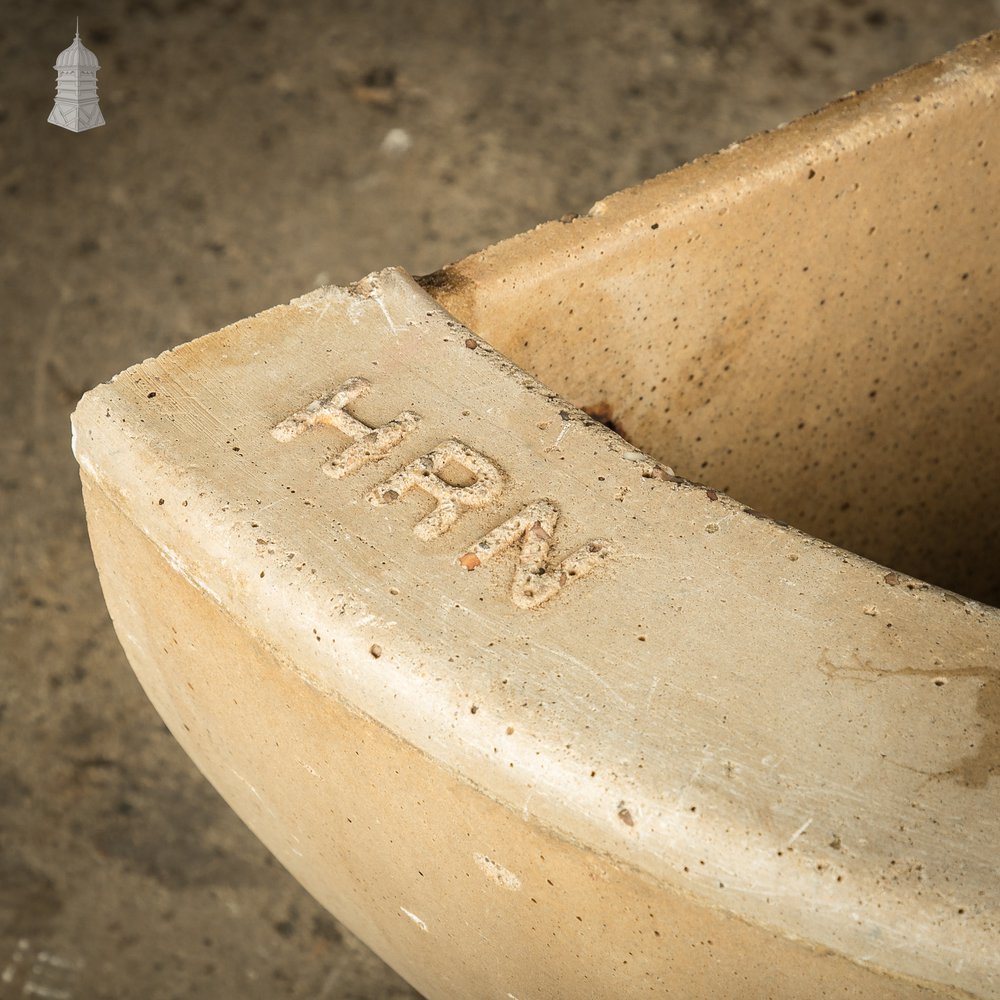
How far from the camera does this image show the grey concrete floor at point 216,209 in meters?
1.93

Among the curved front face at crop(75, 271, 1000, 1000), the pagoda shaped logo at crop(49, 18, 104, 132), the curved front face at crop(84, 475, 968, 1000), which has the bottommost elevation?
the curved front face at crop(84, 475, 968, 1000)

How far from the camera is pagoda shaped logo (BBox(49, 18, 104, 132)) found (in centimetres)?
149

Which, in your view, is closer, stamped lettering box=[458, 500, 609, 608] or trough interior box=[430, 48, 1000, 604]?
stamped lettering box=[458, 500, 609, 608]

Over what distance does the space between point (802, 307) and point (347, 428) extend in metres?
0.59

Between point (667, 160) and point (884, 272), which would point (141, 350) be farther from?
point (884, 272)

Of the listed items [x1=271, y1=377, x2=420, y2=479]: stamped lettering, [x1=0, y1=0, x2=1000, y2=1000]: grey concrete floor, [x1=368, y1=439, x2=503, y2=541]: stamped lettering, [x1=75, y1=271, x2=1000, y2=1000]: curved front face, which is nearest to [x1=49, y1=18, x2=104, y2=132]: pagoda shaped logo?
[x1=75, y1=271, x2=1000, y2=1000]: curved front face

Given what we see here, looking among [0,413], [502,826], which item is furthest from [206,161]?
[502,826]

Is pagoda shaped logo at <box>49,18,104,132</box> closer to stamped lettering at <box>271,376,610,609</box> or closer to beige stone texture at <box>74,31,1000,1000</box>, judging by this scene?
beige stone texture at <box>74,31,1000,1000</box>

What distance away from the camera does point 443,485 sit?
1.10m

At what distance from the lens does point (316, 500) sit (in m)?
1.09

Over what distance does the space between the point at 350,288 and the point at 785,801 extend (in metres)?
0.62

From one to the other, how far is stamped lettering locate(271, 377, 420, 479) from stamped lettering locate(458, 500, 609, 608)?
0.13 m

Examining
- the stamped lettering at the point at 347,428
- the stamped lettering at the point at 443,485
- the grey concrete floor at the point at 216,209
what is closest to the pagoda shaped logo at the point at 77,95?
the stamped lettering at the point at 347,428

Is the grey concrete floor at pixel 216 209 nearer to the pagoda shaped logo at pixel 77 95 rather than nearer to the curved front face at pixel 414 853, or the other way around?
the curved front face at pixel 414 853
